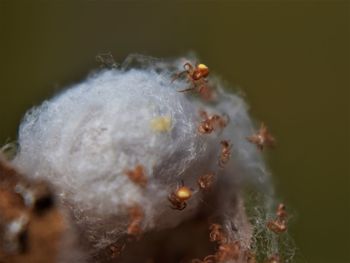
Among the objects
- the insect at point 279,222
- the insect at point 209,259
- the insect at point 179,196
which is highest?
the insect at point 179,196

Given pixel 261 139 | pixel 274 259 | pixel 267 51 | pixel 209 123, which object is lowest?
pixel 267 51

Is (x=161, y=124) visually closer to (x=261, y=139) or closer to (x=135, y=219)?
(x=135, y=219)

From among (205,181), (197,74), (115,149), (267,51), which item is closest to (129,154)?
(115,149)

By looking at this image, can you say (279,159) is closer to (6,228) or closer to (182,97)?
(182,97)

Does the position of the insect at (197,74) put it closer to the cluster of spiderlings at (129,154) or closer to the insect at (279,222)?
the cluster of spiderlings at (129,154)

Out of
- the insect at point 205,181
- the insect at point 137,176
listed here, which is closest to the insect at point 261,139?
the insect at point 205,181

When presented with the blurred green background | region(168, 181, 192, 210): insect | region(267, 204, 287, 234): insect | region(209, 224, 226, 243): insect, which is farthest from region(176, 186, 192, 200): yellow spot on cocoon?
the blurred green background

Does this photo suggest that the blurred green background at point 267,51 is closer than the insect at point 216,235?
No
